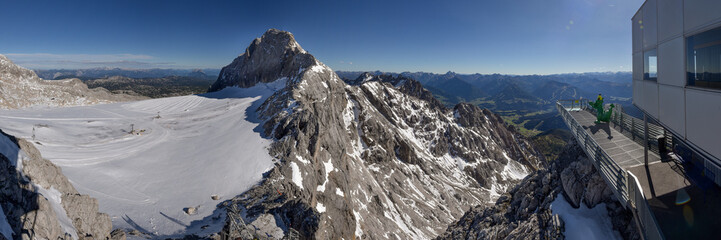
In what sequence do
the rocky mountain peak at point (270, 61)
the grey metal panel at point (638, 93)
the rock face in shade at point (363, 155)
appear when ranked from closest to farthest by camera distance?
the grey metal panel at point (638, 93) → the rock face in shade at point (363, 155) → the rocky mountain peak at point (270, 61)

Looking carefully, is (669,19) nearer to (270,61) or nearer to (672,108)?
(672,108)


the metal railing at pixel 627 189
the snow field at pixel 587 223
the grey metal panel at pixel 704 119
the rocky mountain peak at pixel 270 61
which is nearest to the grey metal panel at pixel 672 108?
the grey metal panel at pixel 704 119

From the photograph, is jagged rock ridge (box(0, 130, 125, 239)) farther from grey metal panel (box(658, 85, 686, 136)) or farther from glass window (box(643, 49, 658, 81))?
glass window (box(643, 49, 658, 81))

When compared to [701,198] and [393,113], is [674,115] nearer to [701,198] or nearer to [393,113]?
[701,198]

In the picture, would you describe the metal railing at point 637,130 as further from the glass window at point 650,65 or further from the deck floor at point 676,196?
the glass window at point 650,65

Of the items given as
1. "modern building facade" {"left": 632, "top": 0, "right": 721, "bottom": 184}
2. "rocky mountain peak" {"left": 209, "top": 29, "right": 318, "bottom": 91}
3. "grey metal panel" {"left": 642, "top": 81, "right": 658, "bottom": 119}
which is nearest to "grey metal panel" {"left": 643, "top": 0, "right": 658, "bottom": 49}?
"modern building facade" {"left": 632, "top": 0, "right": 721, "bottom": 184}

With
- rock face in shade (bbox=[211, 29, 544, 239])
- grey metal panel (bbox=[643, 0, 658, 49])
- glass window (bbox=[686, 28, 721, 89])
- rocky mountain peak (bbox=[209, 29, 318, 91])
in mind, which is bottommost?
rock face in shade (bbox=[211, 29, 544, 239])

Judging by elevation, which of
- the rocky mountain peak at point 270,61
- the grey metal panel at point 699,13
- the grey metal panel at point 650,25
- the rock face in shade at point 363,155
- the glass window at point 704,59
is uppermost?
the rocky mountain peak at point 270,61
